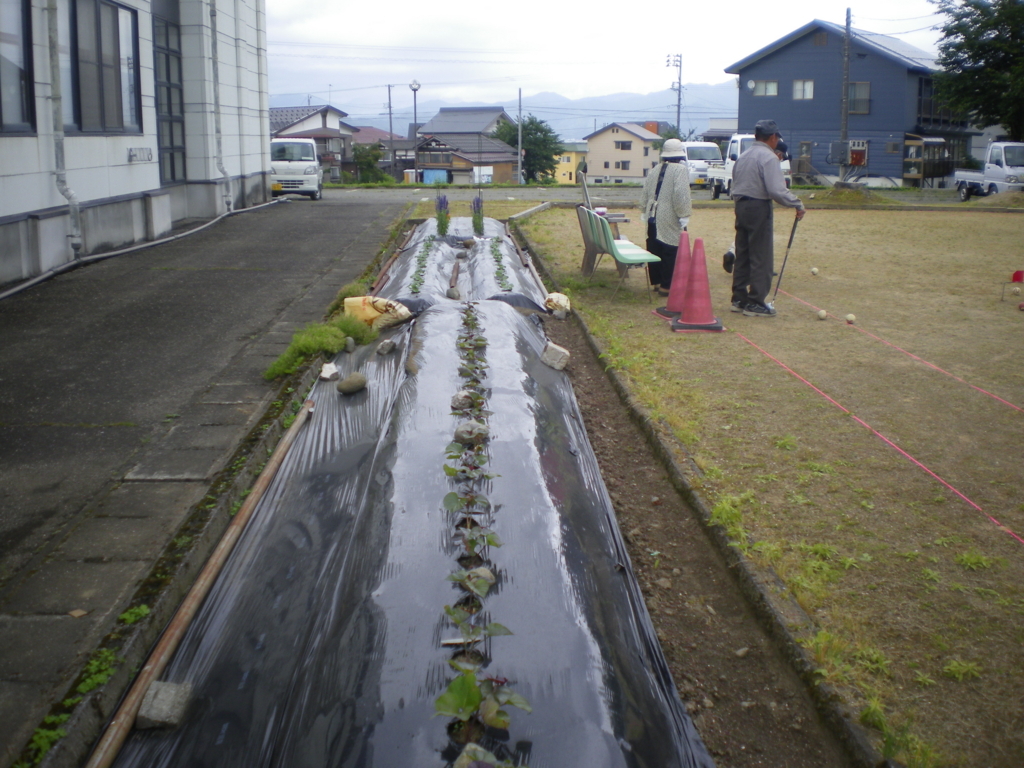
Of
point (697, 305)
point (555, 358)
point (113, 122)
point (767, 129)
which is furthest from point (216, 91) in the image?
point (555, 358)

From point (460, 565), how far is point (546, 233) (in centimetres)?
999

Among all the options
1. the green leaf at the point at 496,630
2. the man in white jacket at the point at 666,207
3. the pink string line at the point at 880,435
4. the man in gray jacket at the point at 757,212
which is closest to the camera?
the green leaf at the point at 496,630

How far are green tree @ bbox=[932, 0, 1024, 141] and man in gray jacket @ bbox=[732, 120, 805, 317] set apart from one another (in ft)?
86.6

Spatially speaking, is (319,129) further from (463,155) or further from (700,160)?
(700,160)

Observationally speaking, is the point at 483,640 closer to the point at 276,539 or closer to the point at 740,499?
the point at 276,539

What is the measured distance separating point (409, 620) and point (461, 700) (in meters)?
0.43

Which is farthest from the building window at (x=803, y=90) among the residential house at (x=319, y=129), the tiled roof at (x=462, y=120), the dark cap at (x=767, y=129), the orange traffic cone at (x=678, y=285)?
the orange traffic cone at (x=678, y=285)

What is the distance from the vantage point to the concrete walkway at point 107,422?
8.06 feet

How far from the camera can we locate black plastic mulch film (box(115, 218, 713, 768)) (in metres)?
1.96

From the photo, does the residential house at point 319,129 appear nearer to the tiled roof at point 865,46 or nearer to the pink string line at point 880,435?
the tiled roof at point 865,46

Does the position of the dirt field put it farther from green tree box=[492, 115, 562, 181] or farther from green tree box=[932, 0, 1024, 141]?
green tree box=[492, 115, 562, 181]

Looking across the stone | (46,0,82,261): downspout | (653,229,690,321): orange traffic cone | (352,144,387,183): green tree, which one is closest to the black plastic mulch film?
the stone

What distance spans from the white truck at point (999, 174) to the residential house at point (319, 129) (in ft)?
111

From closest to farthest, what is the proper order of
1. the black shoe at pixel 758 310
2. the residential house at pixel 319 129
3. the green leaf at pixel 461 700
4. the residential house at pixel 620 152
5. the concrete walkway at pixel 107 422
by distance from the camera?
1. the green leaf at pixel 461 700
2. the concrete walkway at pixel 107 422
3. the black shoe at pixel 758 310
4. the residential house at pixel 319 129
5. the residential house at pixel 620 152
